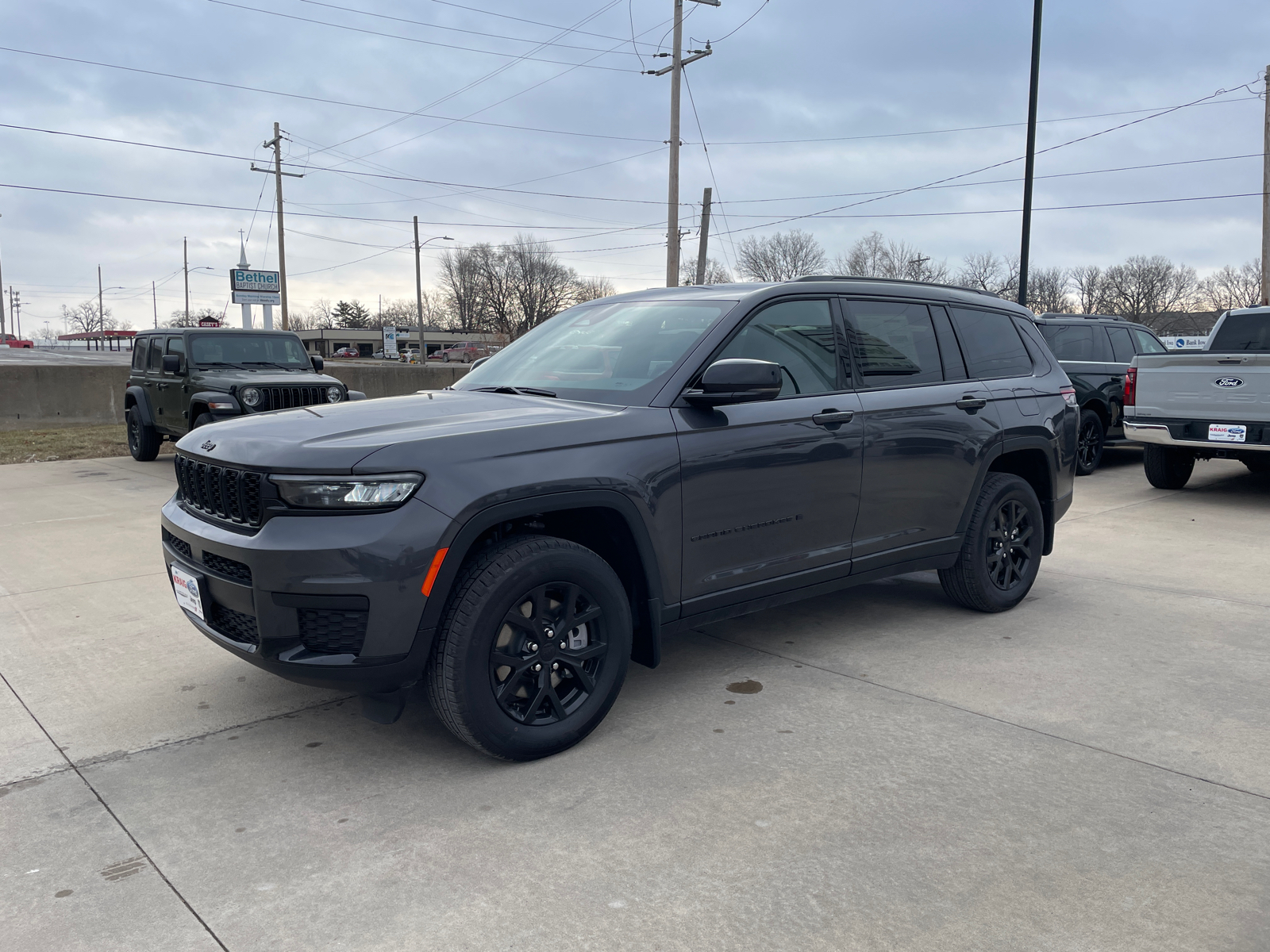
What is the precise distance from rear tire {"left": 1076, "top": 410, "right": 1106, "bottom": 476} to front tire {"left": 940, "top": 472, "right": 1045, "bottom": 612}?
6411 mm

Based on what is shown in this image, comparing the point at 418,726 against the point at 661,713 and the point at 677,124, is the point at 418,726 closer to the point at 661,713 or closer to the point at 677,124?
the point at 661,713

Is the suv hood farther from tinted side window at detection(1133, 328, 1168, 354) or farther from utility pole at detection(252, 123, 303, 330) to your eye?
utility pole at detection(252, 123, 303, 330)

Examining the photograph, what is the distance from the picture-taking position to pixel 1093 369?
1145 centimetres

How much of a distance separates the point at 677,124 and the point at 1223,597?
22.0 m

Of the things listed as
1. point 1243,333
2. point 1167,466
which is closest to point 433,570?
point 1167,466

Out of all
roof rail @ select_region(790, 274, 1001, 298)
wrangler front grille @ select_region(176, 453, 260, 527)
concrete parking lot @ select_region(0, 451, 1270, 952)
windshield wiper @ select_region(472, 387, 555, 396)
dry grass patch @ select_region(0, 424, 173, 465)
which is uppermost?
roof rail @ select_region(790, 274, 1001, 298)

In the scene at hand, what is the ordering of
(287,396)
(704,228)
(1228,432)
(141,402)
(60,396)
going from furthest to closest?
1. (704,228)
2. (60,396)
3. (141,402)
4. (287,396)
5. (1228,432)

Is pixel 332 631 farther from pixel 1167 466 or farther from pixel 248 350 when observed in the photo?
pixel 248 350

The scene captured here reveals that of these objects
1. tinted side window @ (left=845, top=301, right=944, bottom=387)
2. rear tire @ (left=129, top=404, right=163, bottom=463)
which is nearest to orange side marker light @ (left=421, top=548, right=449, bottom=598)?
tinted side window @ (left=845, top=301, right=944, bottom=387)

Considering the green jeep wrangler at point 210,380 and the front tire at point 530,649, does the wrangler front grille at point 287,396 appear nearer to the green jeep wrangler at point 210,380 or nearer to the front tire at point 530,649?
the green jeep wrangler at point 210,380

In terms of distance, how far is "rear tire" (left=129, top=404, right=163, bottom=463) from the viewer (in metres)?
12.9

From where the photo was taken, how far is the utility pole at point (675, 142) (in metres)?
25.2

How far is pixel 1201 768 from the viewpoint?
11.0ft

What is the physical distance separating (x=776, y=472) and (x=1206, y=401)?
6.91 meters
